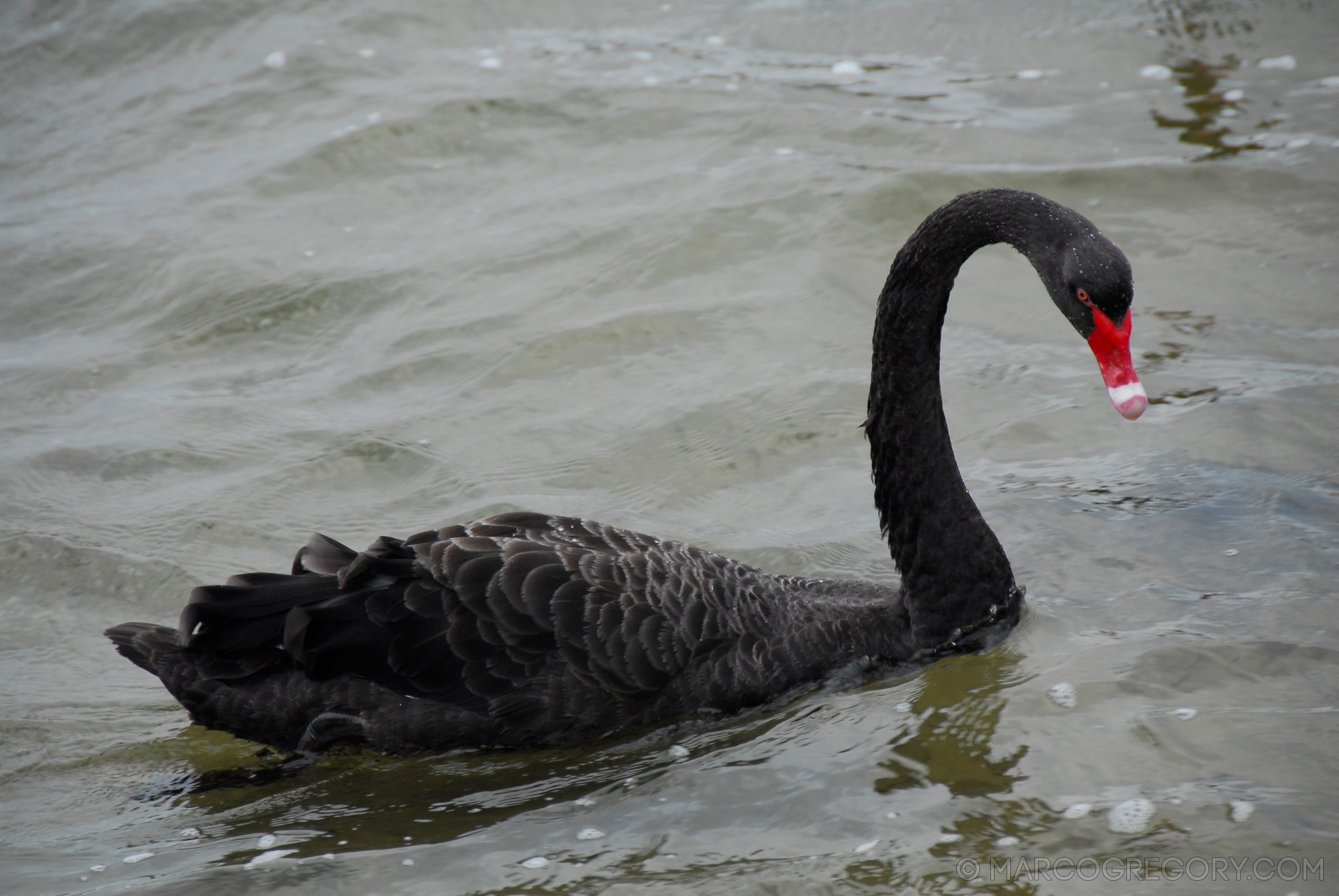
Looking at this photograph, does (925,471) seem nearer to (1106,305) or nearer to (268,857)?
(1106,305)

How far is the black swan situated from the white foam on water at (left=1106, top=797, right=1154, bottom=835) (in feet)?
3.35

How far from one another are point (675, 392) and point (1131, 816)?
3.68 metres

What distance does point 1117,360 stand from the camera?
3.89 metres

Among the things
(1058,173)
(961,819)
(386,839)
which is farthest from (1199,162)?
(386,839)

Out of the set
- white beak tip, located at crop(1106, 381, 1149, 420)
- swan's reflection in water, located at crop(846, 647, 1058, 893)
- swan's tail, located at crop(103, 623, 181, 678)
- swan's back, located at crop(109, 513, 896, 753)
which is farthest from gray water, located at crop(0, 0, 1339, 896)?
white beak tip, located at crop(1106, 381, 1149, 420)

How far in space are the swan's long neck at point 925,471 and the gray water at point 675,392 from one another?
213 millimetres

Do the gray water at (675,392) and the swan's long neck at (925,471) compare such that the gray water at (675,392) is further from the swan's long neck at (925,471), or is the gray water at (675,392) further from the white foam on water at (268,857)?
the swan's long neck at (925,471)

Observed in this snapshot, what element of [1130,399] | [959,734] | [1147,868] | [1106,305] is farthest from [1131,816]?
[1106,305]

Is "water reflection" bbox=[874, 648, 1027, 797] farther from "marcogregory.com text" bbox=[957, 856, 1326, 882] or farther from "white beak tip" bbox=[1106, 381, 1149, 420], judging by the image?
"white beak tip" bbox=[1106, 381, 1149, 420]

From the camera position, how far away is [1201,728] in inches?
150

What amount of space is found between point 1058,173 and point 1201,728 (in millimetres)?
5098

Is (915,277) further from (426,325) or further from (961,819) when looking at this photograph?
(426,325)

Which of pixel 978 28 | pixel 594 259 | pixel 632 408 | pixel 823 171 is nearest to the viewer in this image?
pixel 632 408

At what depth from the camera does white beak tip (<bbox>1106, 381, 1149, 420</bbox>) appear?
3.78 meters
